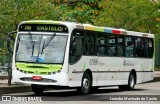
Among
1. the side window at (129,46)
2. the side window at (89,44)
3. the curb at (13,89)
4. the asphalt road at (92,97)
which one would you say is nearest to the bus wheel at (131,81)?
the side window at (129,46)

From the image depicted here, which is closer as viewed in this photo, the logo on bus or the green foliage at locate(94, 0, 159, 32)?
the logo on bus

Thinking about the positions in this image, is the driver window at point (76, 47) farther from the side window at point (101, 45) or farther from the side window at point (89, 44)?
the side window at point (101, 45)

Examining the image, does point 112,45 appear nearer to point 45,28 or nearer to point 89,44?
point 89,44

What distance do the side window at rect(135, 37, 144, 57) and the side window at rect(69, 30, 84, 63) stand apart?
621 centimetres

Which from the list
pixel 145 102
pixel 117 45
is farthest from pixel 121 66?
pixel 145 102

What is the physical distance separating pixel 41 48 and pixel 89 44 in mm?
2475

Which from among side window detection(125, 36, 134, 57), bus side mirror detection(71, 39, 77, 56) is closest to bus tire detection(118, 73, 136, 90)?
side window detection(125, 36, 134, 57)

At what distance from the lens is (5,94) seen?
20812 millimetres

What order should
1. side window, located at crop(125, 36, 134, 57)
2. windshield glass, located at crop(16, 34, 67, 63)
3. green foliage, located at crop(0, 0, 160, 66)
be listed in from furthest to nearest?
green foliage, located at crop(0, 0, 160, 66) < side window, located at crop(125, 36, 134, 57) < windshield glass, located at crop(16, 34, 67, 63)

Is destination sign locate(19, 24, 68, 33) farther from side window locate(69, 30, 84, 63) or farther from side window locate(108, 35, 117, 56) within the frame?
side window locate(108, 35, 117, 56)

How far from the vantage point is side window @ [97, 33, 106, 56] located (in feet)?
75.3

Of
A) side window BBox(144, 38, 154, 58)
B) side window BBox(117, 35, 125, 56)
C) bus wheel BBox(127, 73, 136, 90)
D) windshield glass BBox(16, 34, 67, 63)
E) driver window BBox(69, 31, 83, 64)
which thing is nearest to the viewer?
windshield glass BBox(16, 34, 67, 63)

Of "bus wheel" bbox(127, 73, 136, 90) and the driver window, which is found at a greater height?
the driver window

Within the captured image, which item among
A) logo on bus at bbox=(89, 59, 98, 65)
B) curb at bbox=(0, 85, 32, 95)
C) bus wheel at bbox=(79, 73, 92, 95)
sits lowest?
curb at bbox=(0, 85, 32, 95)
